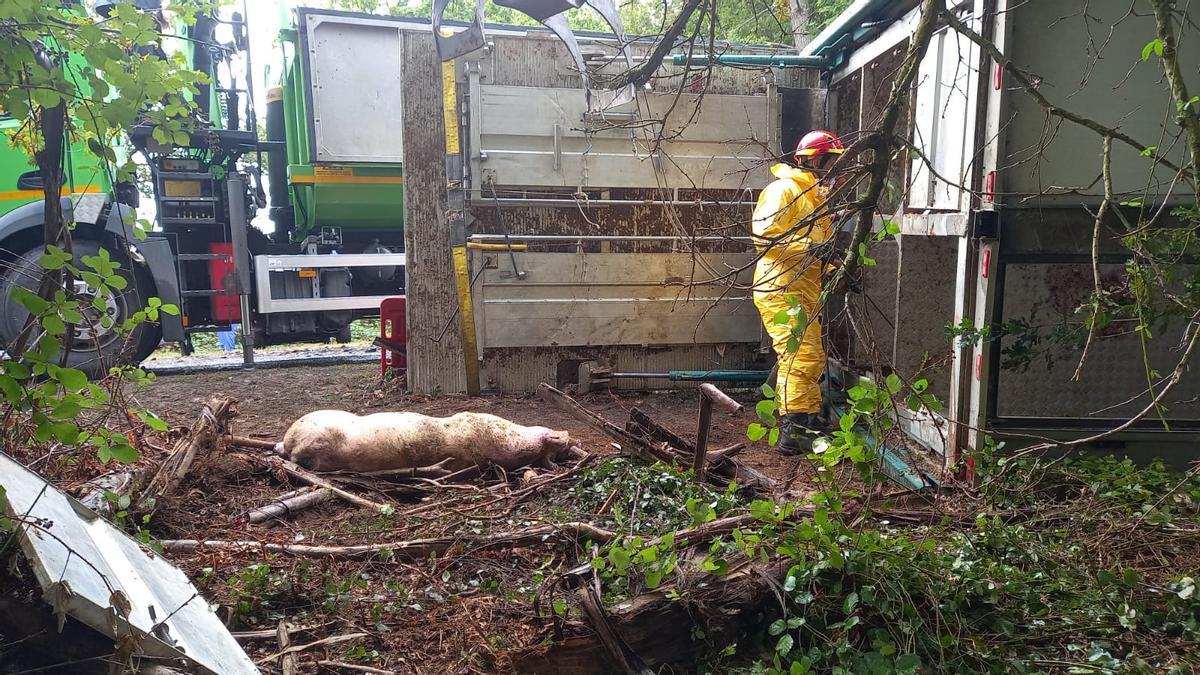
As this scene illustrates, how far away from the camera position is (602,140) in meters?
6.43

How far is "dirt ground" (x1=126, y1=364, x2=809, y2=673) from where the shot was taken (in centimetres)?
273

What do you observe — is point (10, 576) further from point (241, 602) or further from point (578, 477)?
point (578, 477)

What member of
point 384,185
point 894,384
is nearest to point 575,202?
point 384,185

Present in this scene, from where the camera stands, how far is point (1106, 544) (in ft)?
9.97

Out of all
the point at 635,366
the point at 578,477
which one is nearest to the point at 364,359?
the point at 635,366

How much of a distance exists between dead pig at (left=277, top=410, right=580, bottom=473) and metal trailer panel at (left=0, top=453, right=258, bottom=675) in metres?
1.68

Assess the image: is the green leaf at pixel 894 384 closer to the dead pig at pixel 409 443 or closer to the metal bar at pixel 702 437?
the metal bar at pixel 702 437

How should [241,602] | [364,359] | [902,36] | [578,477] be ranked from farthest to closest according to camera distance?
[364,359], [902,36], [578,477], [241,602]

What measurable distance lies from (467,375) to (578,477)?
248 centimetres

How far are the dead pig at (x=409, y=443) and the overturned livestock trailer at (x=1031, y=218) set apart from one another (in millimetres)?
1967

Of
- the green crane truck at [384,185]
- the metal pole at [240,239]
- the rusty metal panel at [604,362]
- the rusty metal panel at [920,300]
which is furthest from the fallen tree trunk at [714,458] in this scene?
the metal pole at [240,239]

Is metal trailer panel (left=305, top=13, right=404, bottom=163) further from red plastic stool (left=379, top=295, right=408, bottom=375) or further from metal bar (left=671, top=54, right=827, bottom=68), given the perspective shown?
metal bar (left=671, top=54, right=827, bottom=68)

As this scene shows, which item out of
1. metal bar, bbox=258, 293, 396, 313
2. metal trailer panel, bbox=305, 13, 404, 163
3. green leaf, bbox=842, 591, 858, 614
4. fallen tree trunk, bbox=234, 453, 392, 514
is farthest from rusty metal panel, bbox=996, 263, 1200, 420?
metal bar, bbox=258, 293, 396, 313

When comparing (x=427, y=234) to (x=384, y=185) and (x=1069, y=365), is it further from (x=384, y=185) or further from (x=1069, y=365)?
(x=1069, y=365)
